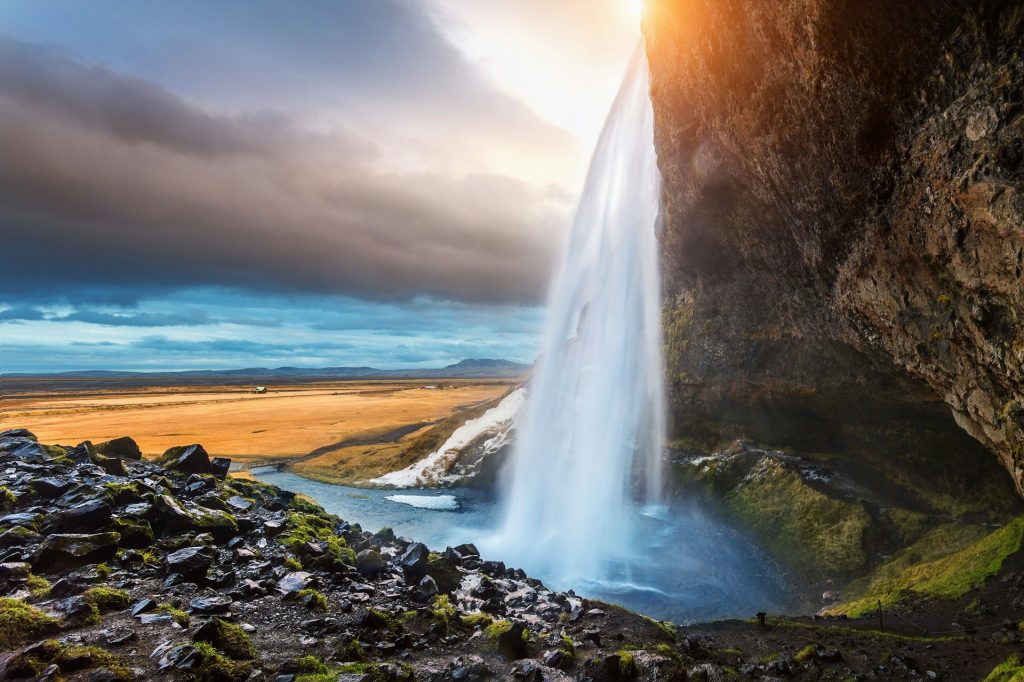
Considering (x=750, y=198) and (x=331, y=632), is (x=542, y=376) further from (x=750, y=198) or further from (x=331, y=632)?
(x=331, y=632)

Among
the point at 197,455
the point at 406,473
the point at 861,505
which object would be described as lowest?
the point at 406,473

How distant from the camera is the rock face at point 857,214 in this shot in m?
10.8

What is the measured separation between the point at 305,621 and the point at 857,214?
19852 millimetres

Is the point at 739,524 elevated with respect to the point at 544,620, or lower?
lower

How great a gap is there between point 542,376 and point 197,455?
91.8 feet

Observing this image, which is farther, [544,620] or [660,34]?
[660,34]

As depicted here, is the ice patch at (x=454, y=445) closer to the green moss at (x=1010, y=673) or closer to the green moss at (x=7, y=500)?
the green moss at (x=7, y=500)

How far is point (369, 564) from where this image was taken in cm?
1503

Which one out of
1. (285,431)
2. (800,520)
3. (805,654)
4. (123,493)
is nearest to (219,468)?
(123,493)

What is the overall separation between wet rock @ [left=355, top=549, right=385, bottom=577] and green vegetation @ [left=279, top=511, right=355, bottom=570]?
451 mm

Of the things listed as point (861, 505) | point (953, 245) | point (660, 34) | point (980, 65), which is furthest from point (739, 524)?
point (660, 34)

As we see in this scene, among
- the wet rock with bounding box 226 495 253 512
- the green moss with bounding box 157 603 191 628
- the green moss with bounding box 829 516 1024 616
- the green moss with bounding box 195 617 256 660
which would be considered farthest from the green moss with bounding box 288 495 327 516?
the green moss with bounding box 829 516 1024 616

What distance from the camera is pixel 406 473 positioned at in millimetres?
42562

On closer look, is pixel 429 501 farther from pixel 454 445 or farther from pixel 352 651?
pixel 352 651
